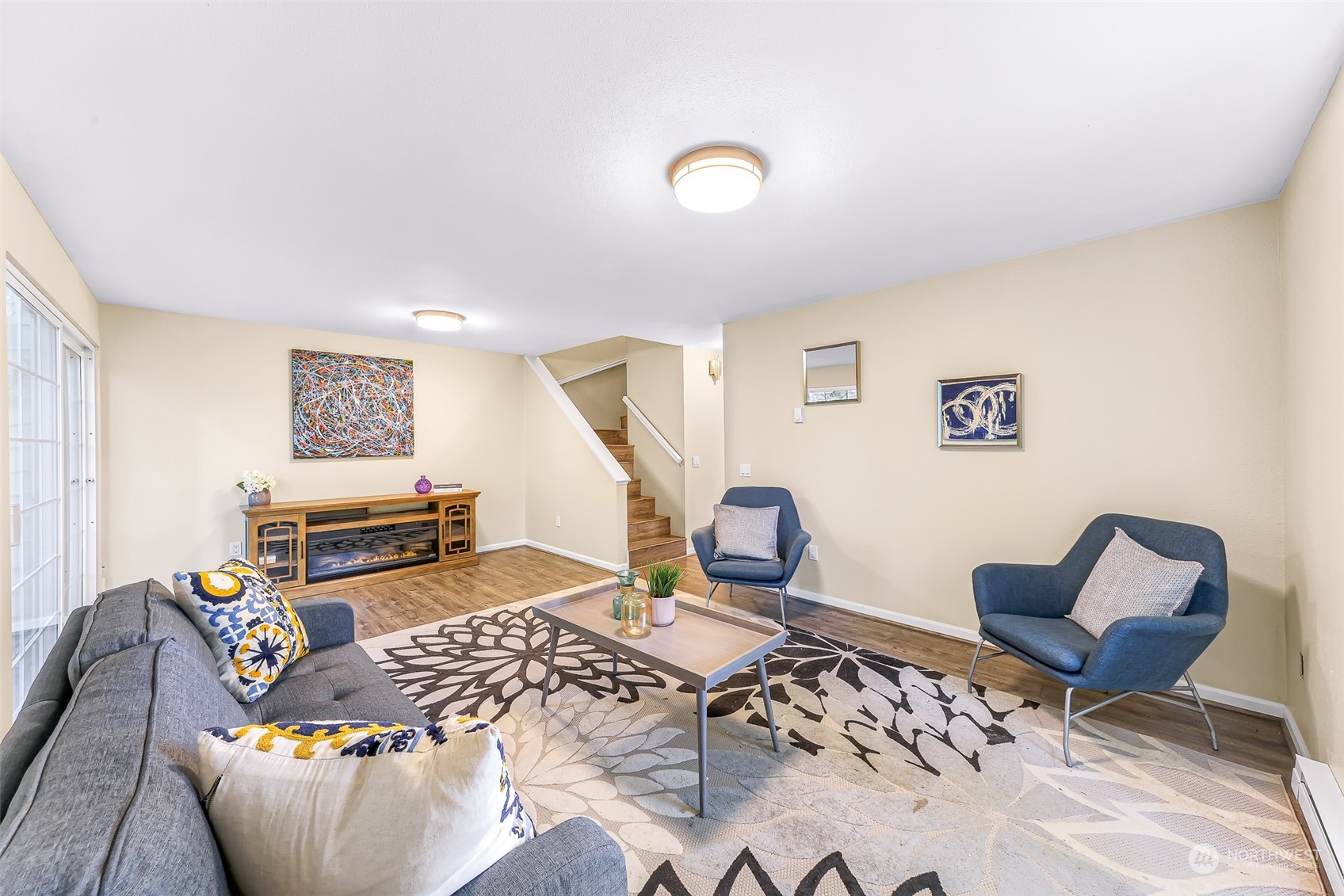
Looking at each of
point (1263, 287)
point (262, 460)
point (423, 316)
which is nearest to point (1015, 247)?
point (1263, 287)

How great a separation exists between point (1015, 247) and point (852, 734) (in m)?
2.61

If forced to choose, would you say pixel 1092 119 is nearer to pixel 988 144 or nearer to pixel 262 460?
pixel 988 144

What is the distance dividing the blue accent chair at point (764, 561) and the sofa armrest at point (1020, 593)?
111 cm

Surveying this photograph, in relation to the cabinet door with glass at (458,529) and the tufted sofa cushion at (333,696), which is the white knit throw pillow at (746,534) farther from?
the cabinet door with glass at (458,529)

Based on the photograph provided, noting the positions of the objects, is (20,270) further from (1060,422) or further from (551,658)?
(1060,422)

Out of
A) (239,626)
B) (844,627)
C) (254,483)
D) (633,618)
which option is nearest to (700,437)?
(844,627)

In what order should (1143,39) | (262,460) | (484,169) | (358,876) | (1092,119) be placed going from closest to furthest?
(358,876) < (1143,39) < (1092,119) < (484,169) < (262,460)

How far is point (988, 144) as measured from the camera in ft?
6.04

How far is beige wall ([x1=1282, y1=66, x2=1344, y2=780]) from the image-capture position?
162 centimetres

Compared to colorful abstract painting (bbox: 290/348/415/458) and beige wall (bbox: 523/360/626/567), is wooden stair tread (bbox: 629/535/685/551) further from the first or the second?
colorful abstract painting (bbox: 290/348/415/458)

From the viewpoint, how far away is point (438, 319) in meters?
4.05

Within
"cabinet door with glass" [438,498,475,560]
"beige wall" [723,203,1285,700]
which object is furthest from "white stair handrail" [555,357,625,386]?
"beige wall" [723,203,1285,700]

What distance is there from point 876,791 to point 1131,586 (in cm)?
139

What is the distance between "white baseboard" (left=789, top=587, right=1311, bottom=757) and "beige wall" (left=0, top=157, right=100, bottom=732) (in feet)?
13.2
